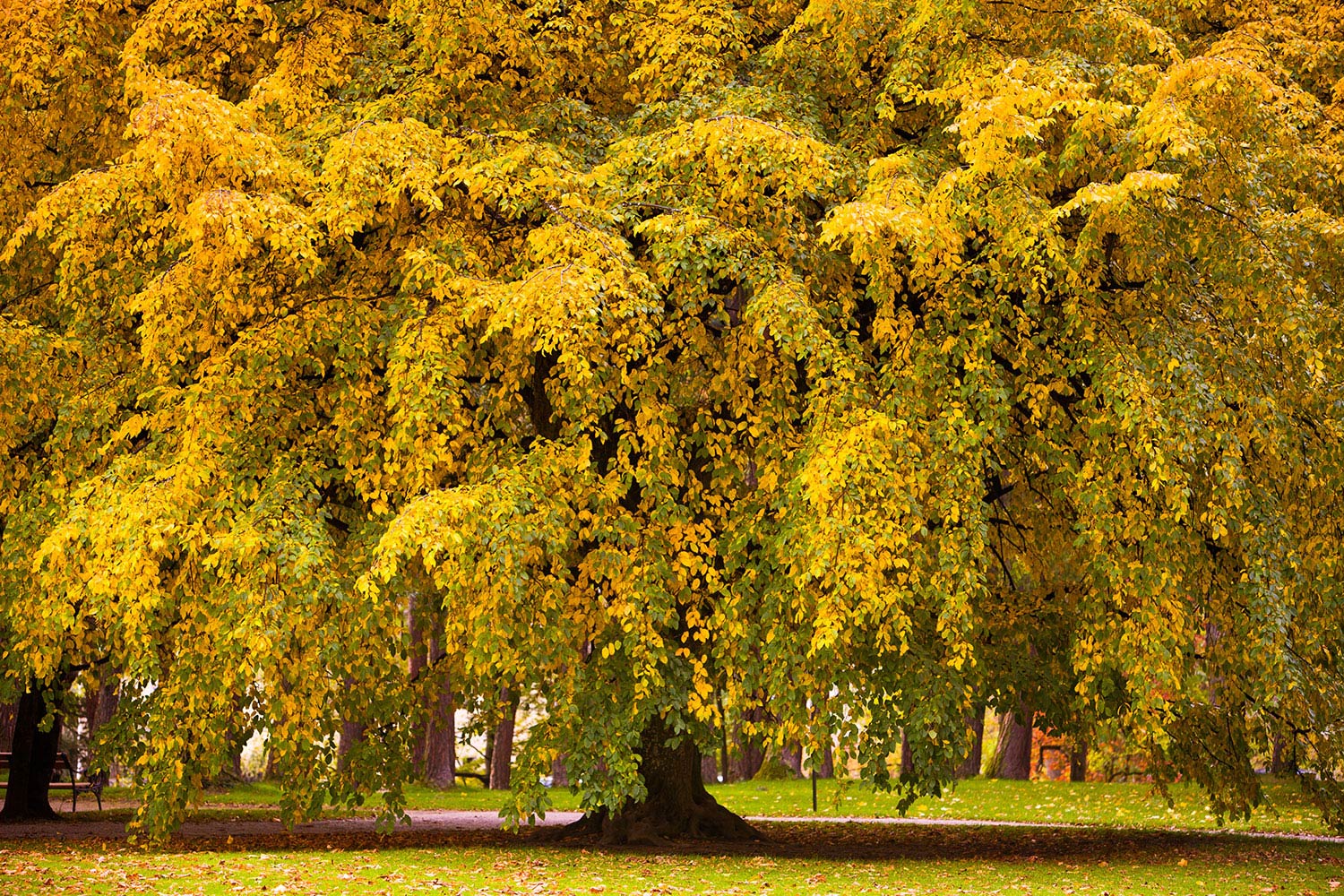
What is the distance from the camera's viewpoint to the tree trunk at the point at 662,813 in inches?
574

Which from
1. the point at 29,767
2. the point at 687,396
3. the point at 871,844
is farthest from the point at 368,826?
the point at 687,396

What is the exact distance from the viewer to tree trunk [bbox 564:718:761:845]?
14.6m

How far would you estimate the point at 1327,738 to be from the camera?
12234mm

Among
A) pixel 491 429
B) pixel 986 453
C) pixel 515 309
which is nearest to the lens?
pixel 515 309

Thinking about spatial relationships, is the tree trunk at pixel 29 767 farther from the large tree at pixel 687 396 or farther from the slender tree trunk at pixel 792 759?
the slender tree trunk at pixel 792 759

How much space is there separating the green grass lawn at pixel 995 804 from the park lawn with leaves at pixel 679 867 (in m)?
3.15

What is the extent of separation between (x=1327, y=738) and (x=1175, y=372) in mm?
3589

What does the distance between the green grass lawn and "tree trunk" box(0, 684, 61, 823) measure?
8.19 feet

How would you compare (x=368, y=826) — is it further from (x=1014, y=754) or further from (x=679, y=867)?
(x=1014, y=754)

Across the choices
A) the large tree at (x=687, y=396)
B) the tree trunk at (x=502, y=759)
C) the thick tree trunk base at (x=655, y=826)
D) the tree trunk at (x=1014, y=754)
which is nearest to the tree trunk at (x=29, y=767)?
the large tree at (x=687, y=396)

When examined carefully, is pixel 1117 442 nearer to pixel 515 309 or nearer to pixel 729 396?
pixel 729 396

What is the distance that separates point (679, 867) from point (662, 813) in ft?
6.71

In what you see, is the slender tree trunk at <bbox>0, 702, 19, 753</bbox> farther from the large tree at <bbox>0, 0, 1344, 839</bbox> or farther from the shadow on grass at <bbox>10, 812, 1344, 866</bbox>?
the large tree at <bbox>0, 0, 1344, 839</bbox>

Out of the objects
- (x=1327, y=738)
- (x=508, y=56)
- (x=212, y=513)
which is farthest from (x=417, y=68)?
(x=1327, y=738)
